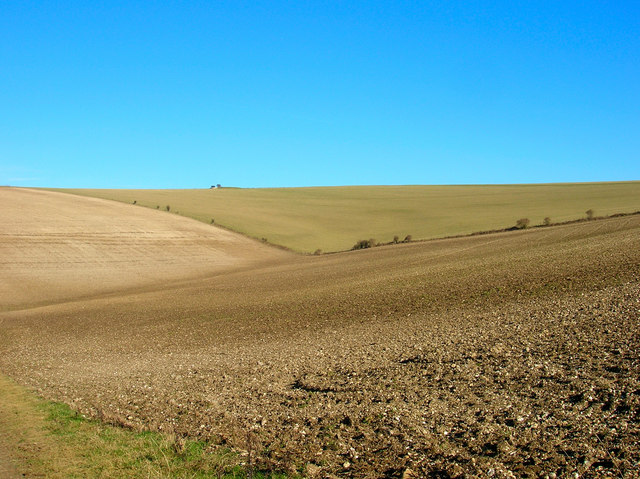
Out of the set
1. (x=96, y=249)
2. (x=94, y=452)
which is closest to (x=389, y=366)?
(x=94, y=452)

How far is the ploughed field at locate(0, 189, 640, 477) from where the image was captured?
29.0 feet

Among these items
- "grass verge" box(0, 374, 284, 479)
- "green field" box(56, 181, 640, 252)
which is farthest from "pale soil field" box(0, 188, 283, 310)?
"grass verge" box(0, 374, 284, 479)

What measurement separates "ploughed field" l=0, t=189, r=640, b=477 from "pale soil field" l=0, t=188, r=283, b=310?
957 cm

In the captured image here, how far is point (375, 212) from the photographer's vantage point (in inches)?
3452

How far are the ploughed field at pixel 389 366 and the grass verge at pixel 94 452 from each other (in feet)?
1.81

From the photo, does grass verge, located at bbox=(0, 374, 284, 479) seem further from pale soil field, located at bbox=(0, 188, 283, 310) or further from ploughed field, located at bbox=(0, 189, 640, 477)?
pale soil field, located at bbox=(0, 188, 283, 310)

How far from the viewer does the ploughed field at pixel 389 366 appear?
8828 millimetres

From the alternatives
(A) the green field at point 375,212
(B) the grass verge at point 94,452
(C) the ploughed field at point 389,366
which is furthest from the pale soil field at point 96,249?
(B) the grass verge at point 94,452

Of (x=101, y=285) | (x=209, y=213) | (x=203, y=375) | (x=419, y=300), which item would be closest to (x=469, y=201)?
(x=209, y=213)

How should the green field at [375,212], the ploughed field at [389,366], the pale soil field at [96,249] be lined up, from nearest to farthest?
the ploughed field at [389,366], the pale soil field at [96,249], the green field at [375,212]

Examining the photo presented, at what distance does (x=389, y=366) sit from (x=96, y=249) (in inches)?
1581

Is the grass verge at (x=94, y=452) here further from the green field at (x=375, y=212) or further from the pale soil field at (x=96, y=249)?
the green field at (x=375, y=212)

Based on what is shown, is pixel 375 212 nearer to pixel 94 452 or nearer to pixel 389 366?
pixel 389 366

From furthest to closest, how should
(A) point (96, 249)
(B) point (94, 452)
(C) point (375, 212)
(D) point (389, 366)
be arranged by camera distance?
(C) point (375, 212) < (A) point (96, 249) < (D) point (389, 366) < (B) point (94, 452)
